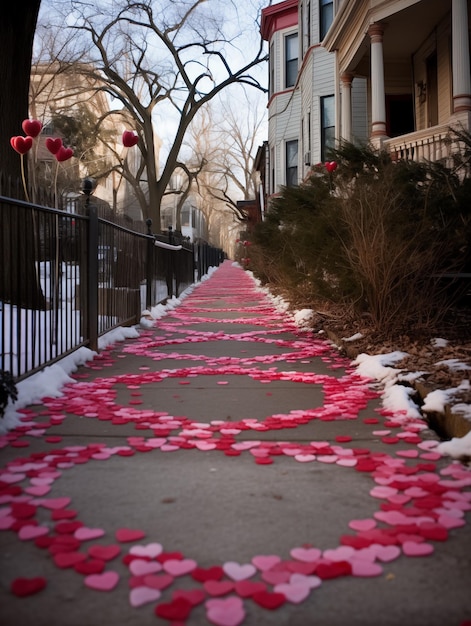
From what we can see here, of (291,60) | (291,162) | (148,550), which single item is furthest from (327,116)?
(148,550)

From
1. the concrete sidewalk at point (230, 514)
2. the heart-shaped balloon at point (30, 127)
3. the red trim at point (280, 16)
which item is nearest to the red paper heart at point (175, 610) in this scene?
the concrete sidewalk at point (230, 514)

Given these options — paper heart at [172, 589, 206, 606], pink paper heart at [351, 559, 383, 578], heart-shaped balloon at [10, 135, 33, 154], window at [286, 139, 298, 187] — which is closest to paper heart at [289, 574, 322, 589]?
pink paper heart at [351, 559, 383, 578]

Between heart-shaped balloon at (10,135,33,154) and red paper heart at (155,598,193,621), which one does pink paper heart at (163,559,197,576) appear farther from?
heart-shaped balloon at (10,135,33,154)

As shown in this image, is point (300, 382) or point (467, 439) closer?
point (467, 439)

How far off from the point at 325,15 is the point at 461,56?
36.3 ft

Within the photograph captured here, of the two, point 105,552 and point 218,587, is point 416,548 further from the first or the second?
point 105,552

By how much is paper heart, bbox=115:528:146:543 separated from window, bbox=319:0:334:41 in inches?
832

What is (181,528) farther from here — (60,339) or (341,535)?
(60,339)

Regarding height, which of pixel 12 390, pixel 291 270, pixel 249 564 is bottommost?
pixel 249 564

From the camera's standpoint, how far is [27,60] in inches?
332

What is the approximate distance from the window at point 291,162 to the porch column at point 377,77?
1200 centimetres

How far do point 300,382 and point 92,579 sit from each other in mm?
3338

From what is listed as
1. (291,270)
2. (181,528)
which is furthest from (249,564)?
(291,270)

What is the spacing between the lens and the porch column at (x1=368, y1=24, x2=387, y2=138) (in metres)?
13.4
